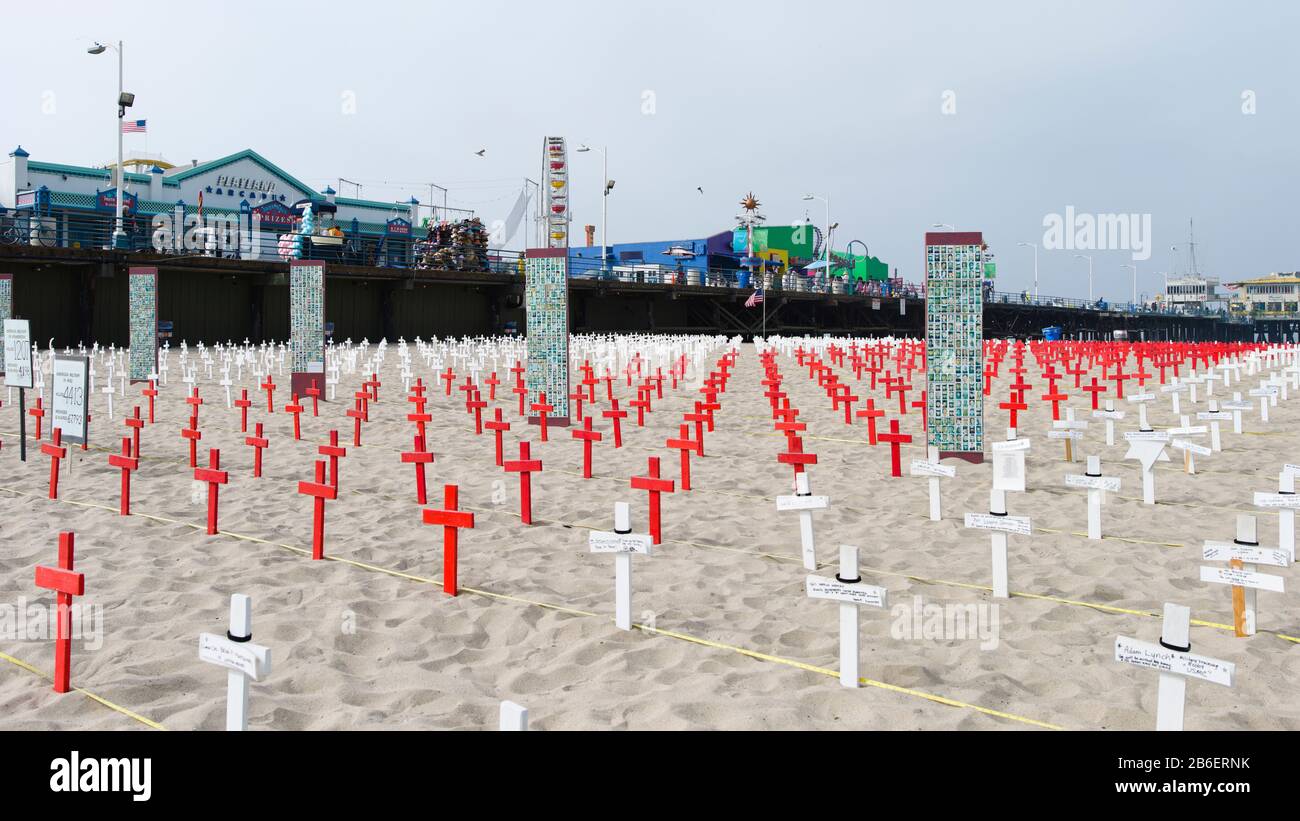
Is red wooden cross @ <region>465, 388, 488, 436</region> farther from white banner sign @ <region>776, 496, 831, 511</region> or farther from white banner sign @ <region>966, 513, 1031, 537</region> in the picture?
white banner sign @ <region>966, 513, 1031, 537</region>

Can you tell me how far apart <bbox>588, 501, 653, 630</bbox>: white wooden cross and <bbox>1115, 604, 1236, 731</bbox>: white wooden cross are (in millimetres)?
2280

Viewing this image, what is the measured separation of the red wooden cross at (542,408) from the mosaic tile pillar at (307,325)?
488 centimetres

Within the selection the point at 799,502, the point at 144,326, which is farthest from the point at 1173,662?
the point at 144,326

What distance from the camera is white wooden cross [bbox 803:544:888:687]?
13.2ft

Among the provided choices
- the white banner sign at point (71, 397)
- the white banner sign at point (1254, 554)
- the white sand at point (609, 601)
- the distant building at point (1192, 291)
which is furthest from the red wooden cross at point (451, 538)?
the distant building at point (1192, 291)

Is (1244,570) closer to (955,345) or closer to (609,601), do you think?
(609,601)

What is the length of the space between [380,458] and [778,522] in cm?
486

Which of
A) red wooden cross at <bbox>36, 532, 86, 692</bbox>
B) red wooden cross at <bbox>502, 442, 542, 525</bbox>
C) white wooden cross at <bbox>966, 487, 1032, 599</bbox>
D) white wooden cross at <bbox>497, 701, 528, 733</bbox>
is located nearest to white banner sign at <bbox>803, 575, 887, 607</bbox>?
white wooden cross at <bbox>966, 487, 1032, 599</bbox>

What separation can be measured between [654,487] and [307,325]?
11.5 m

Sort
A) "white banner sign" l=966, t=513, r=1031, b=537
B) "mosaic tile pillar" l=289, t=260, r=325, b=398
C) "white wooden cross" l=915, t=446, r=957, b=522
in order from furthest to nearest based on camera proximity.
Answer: "mosaic tile pillar" l=289, t=260, r=325, b=398 → "white wooden cross" l=915, t=446, r=957, b=522 → "white banner sign" l=966, t=513, r=1031, b=537

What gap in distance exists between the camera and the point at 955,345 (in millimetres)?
10484

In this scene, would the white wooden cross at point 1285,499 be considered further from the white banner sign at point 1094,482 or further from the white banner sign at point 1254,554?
the white banner sign at point 1254,554

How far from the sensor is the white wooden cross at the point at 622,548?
15.8 feet
